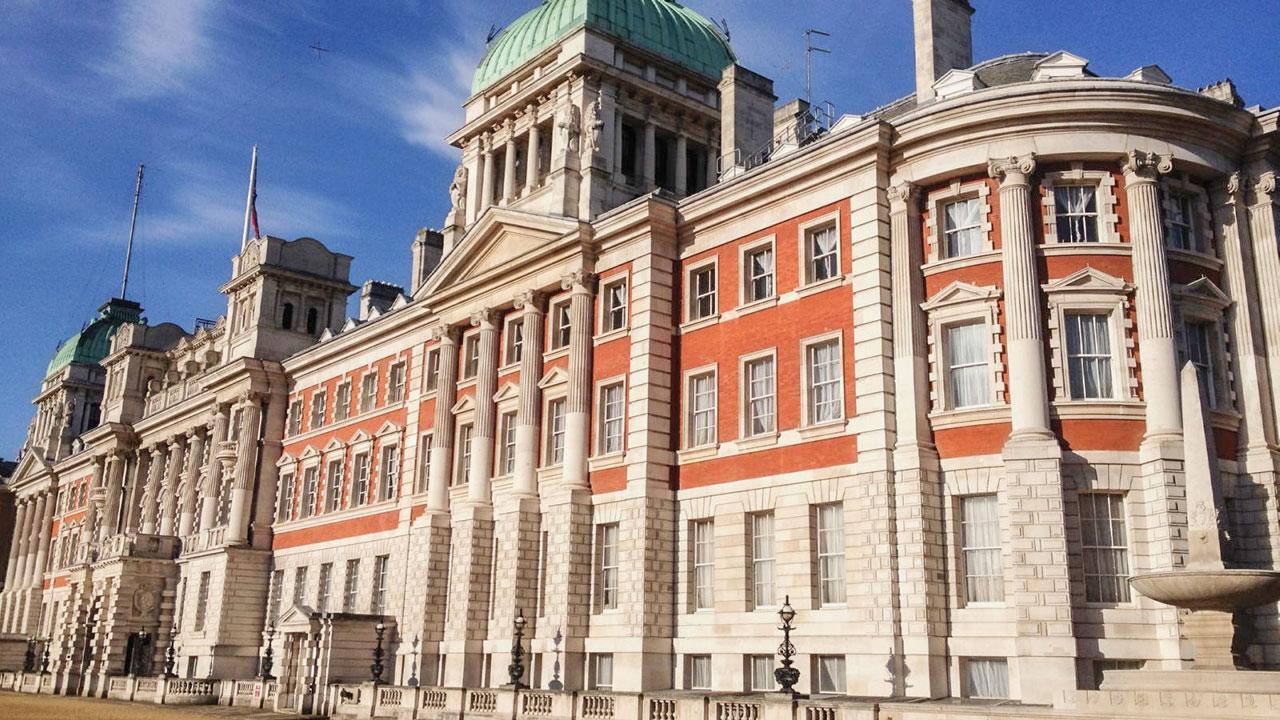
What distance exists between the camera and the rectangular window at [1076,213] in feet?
104

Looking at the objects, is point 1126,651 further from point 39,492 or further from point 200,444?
point 39,492

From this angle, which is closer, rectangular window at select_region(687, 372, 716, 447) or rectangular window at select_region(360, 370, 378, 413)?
rectangular window at select_region(687, 372, 716, 447)

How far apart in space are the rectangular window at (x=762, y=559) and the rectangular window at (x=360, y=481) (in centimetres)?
2497

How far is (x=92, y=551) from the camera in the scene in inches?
2936

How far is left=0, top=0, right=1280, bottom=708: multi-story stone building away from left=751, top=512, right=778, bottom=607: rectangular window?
0.09 meters

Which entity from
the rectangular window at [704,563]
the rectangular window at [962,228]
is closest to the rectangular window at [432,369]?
the rectangular window at [704,563]

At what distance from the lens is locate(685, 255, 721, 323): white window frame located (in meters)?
38.7

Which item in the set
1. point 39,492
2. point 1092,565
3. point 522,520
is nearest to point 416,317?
point 522,520

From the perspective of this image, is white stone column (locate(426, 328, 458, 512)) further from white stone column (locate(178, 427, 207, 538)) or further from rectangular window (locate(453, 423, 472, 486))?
white stone column (locate(178, 427, 207, 538))

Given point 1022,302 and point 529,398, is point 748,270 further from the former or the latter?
point 529,398

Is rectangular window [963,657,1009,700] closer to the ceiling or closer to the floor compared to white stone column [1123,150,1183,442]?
closer to the floor

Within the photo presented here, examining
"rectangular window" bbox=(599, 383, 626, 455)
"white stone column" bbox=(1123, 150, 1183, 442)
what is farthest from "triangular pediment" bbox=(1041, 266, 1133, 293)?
"rectangular window" bbox=(599, 383, 626, 455)

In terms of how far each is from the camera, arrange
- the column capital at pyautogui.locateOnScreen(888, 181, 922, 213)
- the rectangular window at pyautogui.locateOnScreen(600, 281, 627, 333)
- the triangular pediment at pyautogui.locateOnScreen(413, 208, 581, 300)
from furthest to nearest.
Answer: the triangular pediment at pyautogui.locateOnScreen(413, 208, 581, 300) < the rectangular window at pyautogui.locateOnScreen(600, 281, 627, 333) < the column capital at pyautogui.locateOnScreen(888, 181, 922, 213)

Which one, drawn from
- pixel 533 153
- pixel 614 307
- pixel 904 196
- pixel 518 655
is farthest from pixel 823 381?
pixel 533 153
